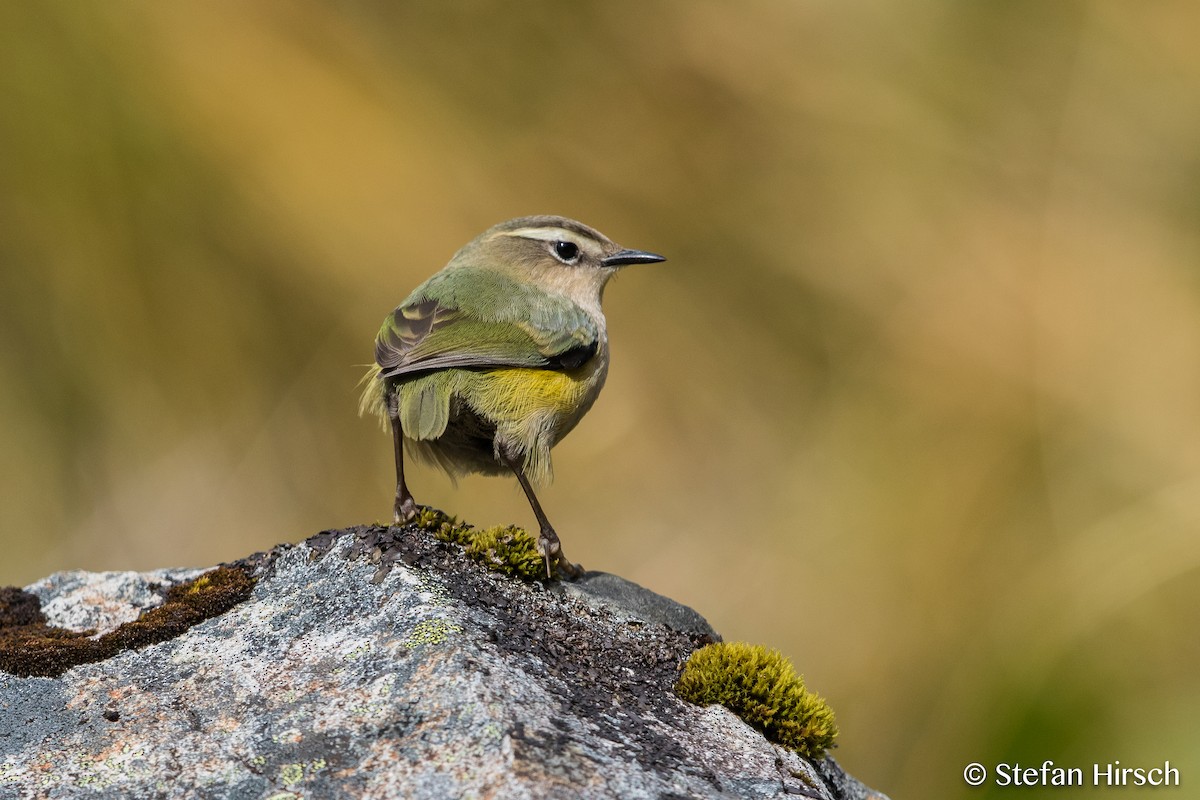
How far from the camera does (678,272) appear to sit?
9961 millimetres

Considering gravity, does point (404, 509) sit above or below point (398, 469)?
below

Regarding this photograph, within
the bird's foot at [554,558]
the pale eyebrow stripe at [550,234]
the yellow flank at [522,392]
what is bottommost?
the bird's foot at [554,558]

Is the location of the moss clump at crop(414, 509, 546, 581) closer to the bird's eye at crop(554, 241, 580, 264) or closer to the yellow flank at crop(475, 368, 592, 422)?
the yellow flank at crop(475, 368, 592, 422)

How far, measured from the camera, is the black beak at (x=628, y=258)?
6.12 metres

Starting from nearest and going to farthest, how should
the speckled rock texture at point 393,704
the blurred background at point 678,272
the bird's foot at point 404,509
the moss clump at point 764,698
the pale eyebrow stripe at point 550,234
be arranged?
the speckled rock texture at point 393,704 → the moss clump at point 764,698 → the bird's foot at point 404,509 → the pale eyebrow stripe at point 550,234 → the blurred background at point 678,272

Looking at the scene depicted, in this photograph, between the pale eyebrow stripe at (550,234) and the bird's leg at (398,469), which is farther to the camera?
the pale eyebrow stripe at (550,234)

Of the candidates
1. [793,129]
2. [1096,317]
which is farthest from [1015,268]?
[793,129]

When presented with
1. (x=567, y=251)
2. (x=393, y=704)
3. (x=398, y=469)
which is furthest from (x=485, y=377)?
(x=393, y=704)

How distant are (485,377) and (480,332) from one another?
0.75 ft

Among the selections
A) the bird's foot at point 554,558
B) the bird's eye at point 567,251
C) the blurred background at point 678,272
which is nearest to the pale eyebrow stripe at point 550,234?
the bird's eye at point 567,251

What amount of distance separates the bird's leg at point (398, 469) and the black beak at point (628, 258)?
5.22ft

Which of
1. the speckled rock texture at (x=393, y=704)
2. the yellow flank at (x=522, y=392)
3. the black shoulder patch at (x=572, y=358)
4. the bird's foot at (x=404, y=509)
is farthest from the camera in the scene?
the black shoulder patch at (x=572, y=358)

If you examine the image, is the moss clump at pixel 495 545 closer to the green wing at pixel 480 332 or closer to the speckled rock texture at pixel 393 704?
the speckled rock texture at pixel 393 704

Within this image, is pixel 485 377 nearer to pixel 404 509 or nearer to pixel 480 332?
pixel 480 332
